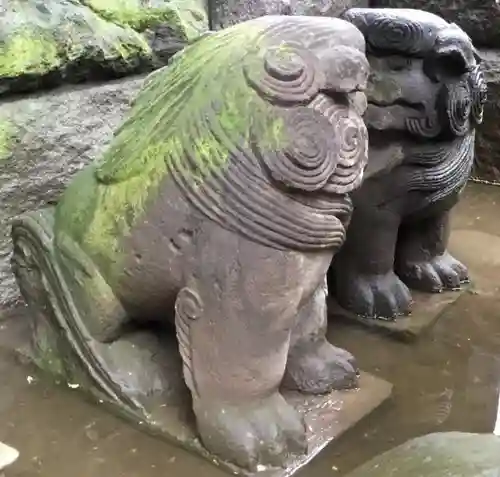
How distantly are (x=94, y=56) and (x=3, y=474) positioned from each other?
2.50 feet

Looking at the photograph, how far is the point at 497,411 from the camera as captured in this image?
1200 mm

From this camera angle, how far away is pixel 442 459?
30.2 inches

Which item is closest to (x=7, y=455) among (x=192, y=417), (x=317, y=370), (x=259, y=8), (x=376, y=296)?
(x=192, y=417)

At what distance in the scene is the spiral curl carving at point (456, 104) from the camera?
1.35 metres

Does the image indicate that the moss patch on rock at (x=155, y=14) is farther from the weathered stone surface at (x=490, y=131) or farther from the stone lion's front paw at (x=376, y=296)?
the weathered stone surface at (x=490, y=131)

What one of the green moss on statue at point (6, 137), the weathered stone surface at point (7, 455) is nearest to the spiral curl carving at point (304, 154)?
the weathered stone surface at point (7, 455)

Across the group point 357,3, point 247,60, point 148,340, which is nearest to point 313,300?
point 148,340

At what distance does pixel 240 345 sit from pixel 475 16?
1544 millimetres

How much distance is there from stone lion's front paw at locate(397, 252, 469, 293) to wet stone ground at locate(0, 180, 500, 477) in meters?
0.04

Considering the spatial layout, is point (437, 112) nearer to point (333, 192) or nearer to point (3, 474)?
point (333, 192)

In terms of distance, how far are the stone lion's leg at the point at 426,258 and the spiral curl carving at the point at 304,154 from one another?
559mm

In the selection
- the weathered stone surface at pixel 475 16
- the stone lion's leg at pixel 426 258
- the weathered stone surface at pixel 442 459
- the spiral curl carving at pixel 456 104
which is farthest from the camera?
the weathered stone surface at pixel 475 16

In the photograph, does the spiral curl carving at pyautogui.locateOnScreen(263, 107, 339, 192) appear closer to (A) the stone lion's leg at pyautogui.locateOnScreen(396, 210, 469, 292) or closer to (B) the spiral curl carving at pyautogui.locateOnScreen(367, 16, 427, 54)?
(B) the spiral curl carving at pyautogui.locateOnScreen(367, 16, 427, 54)

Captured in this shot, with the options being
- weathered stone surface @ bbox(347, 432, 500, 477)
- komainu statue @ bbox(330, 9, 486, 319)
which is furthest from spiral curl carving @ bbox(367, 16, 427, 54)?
weathered stone surface @ bbox(347, 432, 500, 477)
